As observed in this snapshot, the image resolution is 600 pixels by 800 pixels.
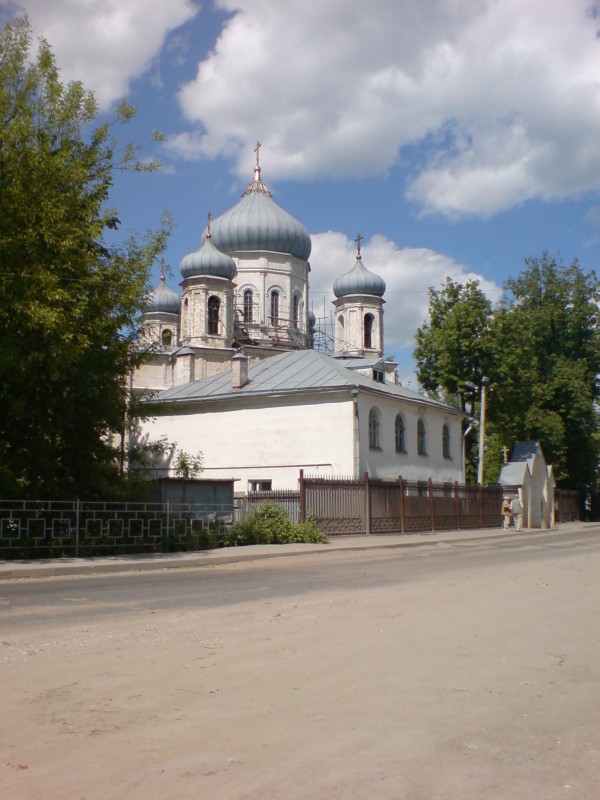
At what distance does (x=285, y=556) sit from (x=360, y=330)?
37733 mm

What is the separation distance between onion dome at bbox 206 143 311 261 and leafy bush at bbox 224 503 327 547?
31.5 meters

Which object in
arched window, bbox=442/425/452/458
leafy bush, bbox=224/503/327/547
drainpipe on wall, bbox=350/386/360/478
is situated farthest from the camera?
arched window, bbox=442/425/452/458

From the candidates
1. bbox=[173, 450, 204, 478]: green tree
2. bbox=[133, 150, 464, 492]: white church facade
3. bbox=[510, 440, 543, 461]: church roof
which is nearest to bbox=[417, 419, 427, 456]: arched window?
bbox=[133, 150, 464, 492]: white church facade

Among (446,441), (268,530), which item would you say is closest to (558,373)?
(446,441)

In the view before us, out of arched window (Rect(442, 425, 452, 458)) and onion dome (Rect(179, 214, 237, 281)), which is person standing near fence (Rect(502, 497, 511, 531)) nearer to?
arched window (Rect(442, 425, 452, 458))

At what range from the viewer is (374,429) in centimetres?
3306

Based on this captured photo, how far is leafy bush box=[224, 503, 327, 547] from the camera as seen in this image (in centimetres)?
2208

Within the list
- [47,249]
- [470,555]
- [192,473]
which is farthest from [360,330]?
[47,249]

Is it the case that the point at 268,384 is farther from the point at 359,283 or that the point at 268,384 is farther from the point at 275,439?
the point at 359,283

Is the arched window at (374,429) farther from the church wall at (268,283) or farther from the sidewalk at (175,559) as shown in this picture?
the church wall at (268,283)

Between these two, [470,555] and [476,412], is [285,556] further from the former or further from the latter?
[476,412]

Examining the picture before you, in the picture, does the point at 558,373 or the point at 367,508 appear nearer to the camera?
the point at 367,508

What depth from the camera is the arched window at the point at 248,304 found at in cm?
5156

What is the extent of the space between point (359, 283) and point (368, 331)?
3297 mm
